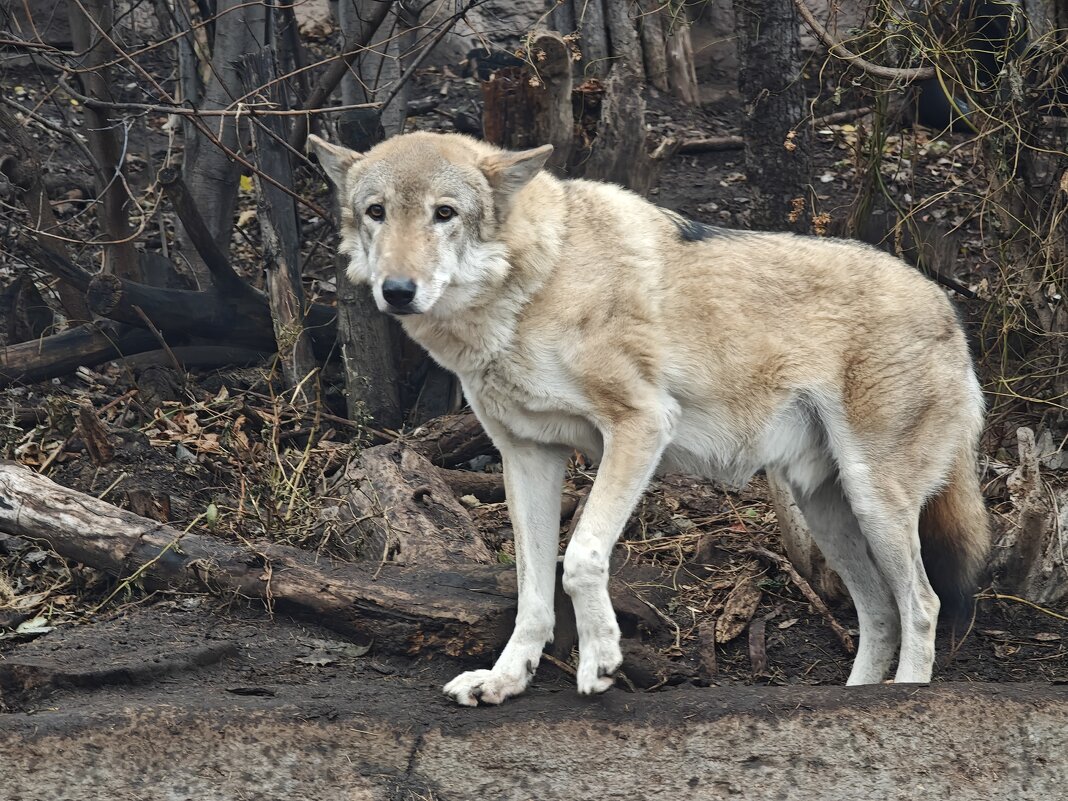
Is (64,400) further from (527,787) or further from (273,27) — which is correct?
(527,787)

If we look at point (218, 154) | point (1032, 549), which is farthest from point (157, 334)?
point (1032, 549)

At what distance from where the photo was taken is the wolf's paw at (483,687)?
4012 mm

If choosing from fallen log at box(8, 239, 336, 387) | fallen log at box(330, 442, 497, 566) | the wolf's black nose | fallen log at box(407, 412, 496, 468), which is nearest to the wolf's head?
the wolf's black nose

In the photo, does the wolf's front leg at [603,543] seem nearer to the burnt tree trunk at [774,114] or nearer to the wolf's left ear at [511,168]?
the wolf's left ear at [511,168]

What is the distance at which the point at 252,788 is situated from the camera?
3779 millimetres

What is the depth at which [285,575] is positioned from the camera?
15.2 ft

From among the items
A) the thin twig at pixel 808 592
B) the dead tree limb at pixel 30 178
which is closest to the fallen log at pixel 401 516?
the thin twig at pixel 808 592

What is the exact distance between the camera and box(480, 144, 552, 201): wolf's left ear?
13.4ft

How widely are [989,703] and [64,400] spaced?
4.97 m

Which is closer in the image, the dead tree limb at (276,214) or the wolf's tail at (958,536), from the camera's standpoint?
the wolf's tail at (958,536)

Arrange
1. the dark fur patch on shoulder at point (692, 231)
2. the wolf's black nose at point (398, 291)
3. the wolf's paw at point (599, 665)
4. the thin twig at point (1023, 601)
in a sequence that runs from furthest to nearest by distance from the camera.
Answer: the thin twig at point (1023, 601)
the dark fur patch on shoulder at point (692, 231)
the wolf's paw at point (599, 665)
the wolf's black nose at point (398, 291)

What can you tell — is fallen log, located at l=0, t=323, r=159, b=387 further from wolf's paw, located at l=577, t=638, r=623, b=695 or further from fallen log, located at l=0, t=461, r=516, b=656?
wolf's paw, located at l=577, t=638, r=623, b=695

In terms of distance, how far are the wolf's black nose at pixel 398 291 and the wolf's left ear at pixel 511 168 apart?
1.89 feet

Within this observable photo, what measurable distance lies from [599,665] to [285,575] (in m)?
1.47
